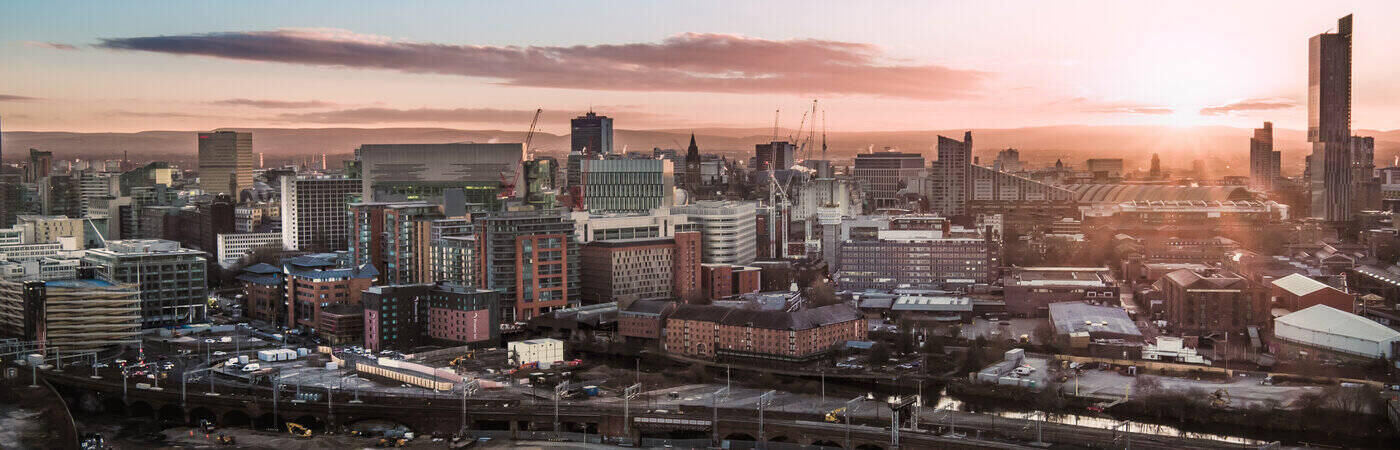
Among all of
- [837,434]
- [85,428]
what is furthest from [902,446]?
[85,428]

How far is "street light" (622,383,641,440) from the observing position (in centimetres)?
1942

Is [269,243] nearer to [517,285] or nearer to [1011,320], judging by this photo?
[517,285]

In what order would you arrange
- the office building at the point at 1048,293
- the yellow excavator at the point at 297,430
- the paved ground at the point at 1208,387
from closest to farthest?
the yellow excavator at the point at 297,430 < the paved ground at the point at 1208,387 < the office building at the point at 1048,293

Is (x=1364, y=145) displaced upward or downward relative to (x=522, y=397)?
upward

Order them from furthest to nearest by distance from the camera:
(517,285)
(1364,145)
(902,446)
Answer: (1364,145), (517,285), (902,446)

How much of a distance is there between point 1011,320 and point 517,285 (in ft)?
36.4

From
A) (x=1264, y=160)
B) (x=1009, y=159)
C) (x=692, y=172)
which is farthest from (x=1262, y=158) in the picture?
(x=692, y=172)

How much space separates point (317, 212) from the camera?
44062 mm

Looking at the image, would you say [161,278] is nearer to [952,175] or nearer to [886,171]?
[952,175]

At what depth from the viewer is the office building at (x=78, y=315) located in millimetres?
24984

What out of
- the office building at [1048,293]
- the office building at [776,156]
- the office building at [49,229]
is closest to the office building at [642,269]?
the office building at [1048,293]

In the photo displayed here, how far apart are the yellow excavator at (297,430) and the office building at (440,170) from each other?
24.2 metres

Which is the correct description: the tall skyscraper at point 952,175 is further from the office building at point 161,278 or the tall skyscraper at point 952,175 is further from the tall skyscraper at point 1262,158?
the office building at point 161,278

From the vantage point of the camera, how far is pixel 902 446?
18.1m
